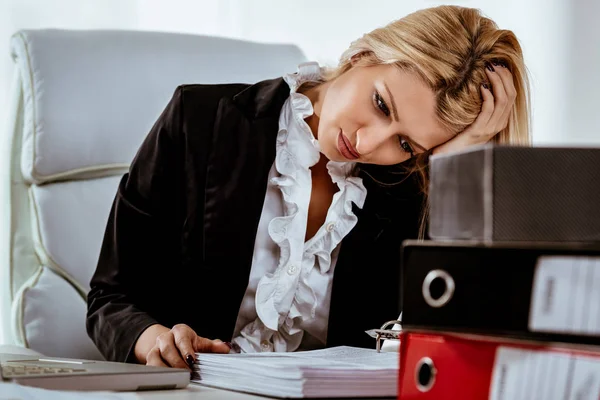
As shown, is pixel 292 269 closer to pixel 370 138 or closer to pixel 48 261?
pixel 370 138

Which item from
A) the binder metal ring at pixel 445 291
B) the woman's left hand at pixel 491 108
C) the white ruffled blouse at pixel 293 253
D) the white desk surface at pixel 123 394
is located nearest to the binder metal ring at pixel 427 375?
the binder metal ring at pixel 445 291

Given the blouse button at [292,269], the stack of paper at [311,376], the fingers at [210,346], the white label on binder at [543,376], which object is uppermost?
the white label on binder at [543,376]

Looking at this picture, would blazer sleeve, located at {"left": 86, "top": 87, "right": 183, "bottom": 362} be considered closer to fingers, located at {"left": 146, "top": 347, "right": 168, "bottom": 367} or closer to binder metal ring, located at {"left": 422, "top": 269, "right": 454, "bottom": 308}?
fingers, located at {"left": 146, "top": 347, "right": 168, "bottom": 367}

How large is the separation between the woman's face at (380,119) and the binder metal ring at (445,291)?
0.61 m

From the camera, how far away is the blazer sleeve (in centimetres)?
119

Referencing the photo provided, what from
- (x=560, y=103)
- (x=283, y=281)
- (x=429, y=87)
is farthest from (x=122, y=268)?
(x=560, y=103)

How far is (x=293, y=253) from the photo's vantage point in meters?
1.19

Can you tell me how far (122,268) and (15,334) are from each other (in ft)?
1.06

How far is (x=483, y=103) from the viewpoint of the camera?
1247 mm

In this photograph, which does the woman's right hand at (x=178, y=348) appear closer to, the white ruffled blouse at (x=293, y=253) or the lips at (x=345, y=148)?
the white ruffled blouse at (x=293, y=253)

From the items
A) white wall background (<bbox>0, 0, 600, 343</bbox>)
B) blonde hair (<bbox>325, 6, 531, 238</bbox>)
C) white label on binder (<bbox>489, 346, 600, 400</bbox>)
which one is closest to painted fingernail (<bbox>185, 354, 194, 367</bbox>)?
white label on binder (<bbox>489, 346, 600, 400</bbox>)

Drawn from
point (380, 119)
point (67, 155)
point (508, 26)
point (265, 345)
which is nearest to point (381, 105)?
point (380, 119)

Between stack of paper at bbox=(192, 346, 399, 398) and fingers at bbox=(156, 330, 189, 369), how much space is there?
0.41 feet

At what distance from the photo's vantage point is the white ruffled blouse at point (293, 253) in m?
1.19
